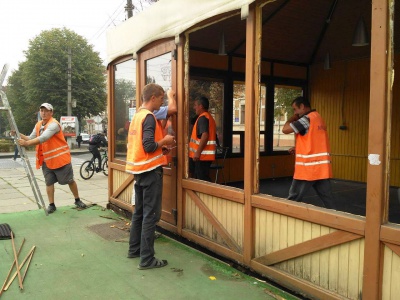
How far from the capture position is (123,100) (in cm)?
593

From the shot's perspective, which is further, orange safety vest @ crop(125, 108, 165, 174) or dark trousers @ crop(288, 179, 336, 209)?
dark trousers @ crop(288, 179, 336, 209)

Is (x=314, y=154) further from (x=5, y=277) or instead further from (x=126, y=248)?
(x=5, y=277)

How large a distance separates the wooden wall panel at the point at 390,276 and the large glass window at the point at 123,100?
4.02m

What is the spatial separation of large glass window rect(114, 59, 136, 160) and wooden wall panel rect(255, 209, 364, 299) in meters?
3.01

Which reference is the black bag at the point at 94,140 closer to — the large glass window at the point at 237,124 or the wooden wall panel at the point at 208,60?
the large glass window at the point at 237,124

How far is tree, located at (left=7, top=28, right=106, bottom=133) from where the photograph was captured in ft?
98.1

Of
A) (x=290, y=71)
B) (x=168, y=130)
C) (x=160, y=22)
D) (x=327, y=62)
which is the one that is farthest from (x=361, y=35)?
(x=168, y=130)

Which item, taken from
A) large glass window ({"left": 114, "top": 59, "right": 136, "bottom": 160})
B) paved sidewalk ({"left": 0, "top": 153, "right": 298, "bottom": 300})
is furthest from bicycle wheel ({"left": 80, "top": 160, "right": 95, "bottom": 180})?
paved sidewalk ({"left": 0, "top": 153, "right": 298, "bottom": 300})

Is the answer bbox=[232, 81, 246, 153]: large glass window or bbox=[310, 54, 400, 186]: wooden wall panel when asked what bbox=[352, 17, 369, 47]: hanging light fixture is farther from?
bbox=[232, 81, 246, 153]: large glass window

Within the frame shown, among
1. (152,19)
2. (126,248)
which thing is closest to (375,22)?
(152,19)

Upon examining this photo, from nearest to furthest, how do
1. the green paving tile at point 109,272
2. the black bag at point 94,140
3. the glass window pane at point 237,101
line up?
1. the green paving tile at point 109,272
2. the glass window pane at point 237,101
3. the black bag at point 94,140

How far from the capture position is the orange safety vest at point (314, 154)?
13.5ft

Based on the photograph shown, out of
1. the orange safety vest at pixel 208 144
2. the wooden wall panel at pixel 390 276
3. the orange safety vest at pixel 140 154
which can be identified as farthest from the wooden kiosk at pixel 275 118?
the orange safety vest at pixel 140 154

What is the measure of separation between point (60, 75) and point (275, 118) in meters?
26.2
